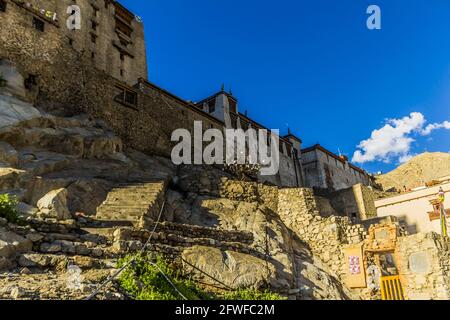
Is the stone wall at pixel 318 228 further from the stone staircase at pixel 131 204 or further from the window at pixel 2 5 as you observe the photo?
the window at pixel 2 5

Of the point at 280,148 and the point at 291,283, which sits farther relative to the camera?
the point at 280,148

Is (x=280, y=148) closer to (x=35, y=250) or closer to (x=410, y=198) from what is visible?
(x=410, y=198)

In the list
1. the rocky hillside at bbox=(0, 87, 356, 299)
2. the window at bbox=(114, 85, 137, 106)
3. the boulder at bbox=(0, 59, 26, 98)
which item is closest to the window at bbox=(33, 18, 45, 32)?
the boulder at bbox=(0, 59, 26, 98)

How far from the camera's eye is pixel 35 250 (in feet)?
28.9

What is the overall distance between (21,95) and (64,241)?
1426 cm

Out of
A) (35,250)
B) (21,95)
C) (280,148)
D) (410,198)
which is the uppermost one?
(280,148)

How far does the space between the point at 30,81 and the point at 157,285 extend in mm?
18762

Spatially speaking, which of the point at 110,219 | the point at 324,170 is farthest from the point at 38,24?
the point at 324,170

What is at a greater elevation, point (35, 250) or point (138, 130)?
point (138, 130)

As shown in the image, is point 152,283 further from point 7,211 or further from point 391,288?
point 391,288

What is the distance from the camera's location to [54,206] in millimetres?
11852

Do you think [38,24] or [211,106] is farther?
[211,106]

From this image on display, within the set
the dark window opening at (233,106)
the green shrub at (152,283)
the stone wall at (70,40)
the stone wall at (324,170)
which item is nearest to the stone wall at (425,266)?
the green shrub at (152,283)
